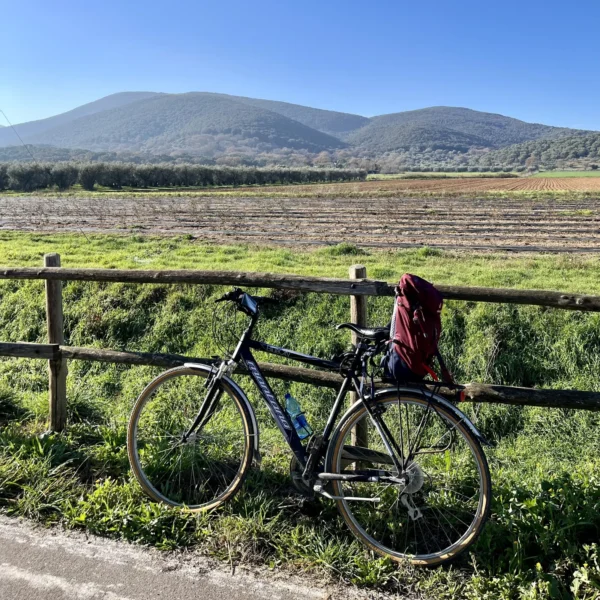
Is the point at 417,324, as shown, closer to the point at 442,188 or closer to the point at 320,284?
the point at 320,284

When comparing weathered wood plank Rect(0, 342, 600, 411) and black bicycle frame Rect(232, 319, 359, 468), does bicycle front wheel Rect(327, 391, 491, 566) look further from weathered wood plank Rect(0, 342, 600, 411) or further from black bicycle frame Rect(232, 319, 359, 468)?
weathered wood plank Rect(0, 342, 600, 411)

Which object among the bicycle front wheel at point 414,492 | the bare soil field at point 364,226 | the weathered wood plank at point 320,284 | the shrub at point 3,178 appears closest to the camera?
the bicycle front wheel at point 414,492

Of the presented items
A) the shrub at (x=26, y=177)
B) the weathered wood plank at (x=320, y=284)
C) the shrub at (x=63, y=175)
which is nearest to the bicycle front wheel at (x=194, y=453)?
the weathered wood plank at (x=320, y=284)

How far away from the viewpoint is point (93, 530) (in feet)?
10.7

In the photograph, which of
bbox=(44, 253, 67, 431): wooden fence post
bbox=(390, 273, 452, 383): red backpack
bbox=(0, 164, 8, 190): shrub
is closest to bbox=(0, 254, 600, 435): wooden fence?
bbox=(44, 253, 67, 431): wooden fence post

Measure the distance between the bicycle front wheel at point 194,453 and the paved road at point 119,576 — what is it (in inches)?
18.5

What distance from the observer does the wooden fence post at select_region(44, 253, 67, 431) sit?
4625 millimetres

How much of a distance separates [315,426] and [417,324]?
390 cm

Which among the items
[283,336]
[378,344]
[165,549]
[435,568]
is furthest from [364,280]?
[283,336]

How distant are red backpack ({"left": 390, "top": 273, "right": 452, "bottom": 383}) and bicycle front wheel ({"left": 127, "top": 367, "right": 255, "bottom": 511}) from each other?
43.1 inches

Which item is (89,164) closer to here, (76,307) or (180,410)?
(76,307)

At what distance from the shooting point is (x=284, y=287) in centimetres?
406

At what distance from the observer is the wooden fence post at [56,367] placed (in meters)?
4.62

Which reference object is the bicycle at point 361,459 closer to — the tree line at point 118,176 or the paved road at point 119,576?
the paved road at point 119,576
